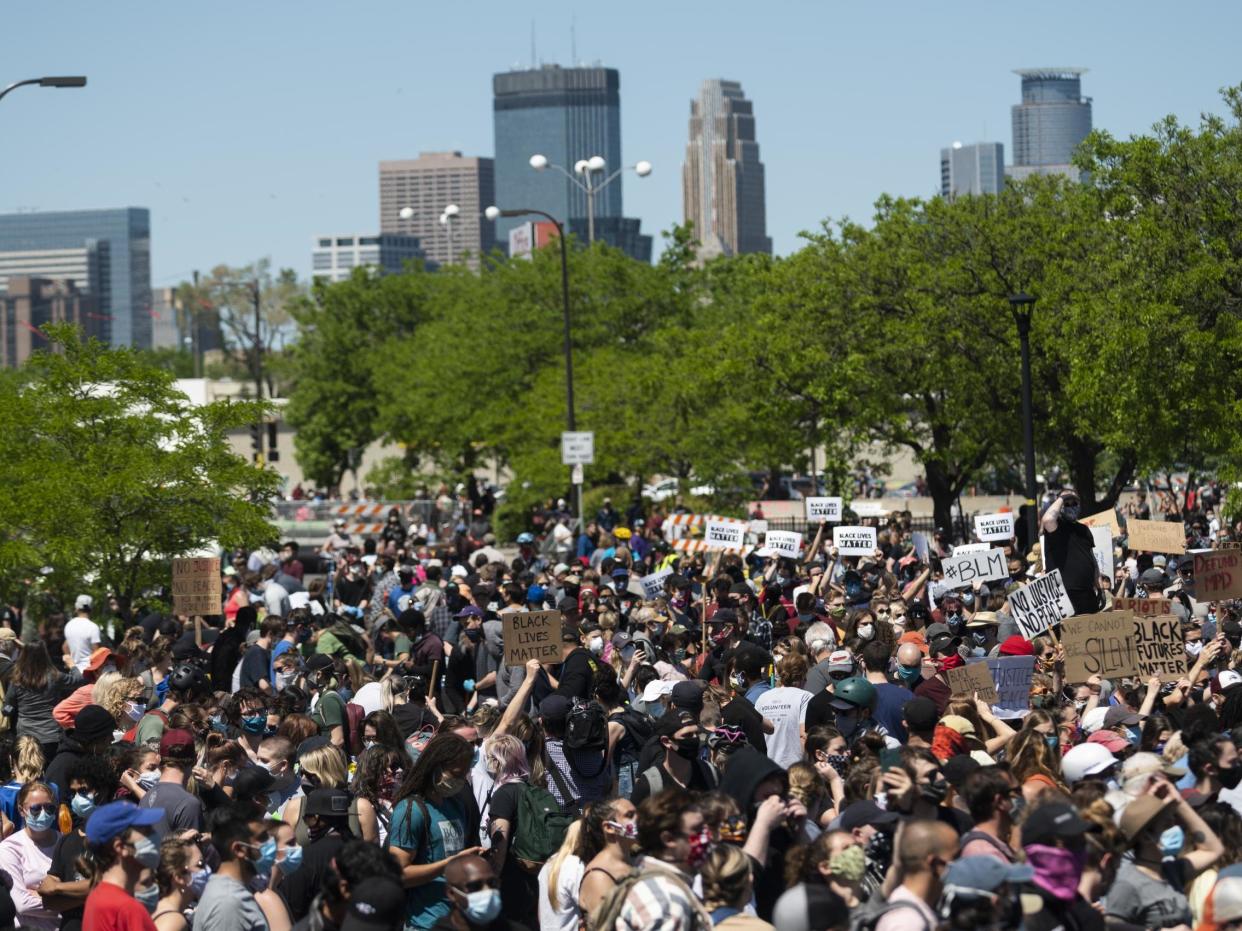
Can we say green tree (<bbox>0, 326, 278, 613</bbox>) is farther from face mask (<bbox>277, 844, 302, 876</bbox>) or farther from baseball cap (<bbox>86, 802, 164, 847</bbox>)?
baseball cap (<bbox>86, 802, 164, 847</bbox>)

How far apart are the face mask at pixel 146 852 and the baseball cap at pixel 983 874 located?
3359 mm

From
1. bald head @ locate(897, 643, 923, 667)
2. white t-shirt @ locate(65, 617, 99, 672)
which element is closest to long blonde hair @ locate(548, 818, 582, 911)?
bald head @ locate(897, 643, 923, 667)

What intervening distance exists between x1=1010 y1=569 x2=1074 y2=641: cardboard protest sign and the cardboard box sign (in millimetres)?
1965

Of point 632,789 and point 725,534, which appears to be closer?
point 632,789

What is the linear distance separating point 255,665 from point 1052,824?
996 centimetres

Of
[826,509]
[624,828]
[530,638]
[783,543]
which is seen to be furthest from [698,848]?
[826,509]

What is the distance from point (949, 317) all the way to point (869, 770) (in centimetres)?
2578

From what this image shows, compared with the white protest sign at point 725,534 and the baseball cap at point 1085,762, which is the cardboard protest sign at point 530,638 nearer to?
the baseball cap at point 1085,762

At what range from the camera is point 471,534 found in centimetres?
3809

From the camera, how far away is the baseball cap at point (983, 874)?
603 cm

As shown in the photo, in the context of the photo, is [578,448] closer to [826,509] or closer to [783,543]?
[826,509]

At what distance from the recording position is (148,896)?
25.4 ft

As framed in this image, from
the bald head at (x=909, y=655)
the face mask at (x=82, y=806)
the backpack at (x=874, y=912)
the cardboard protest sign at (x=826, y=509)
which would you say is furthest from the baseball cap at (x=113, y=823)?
the cardboard protest sign at (x=826, y=509)

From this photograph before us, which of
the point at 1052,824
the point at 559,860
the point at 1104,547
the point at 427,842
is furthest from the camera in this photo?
the point at 1104,547
